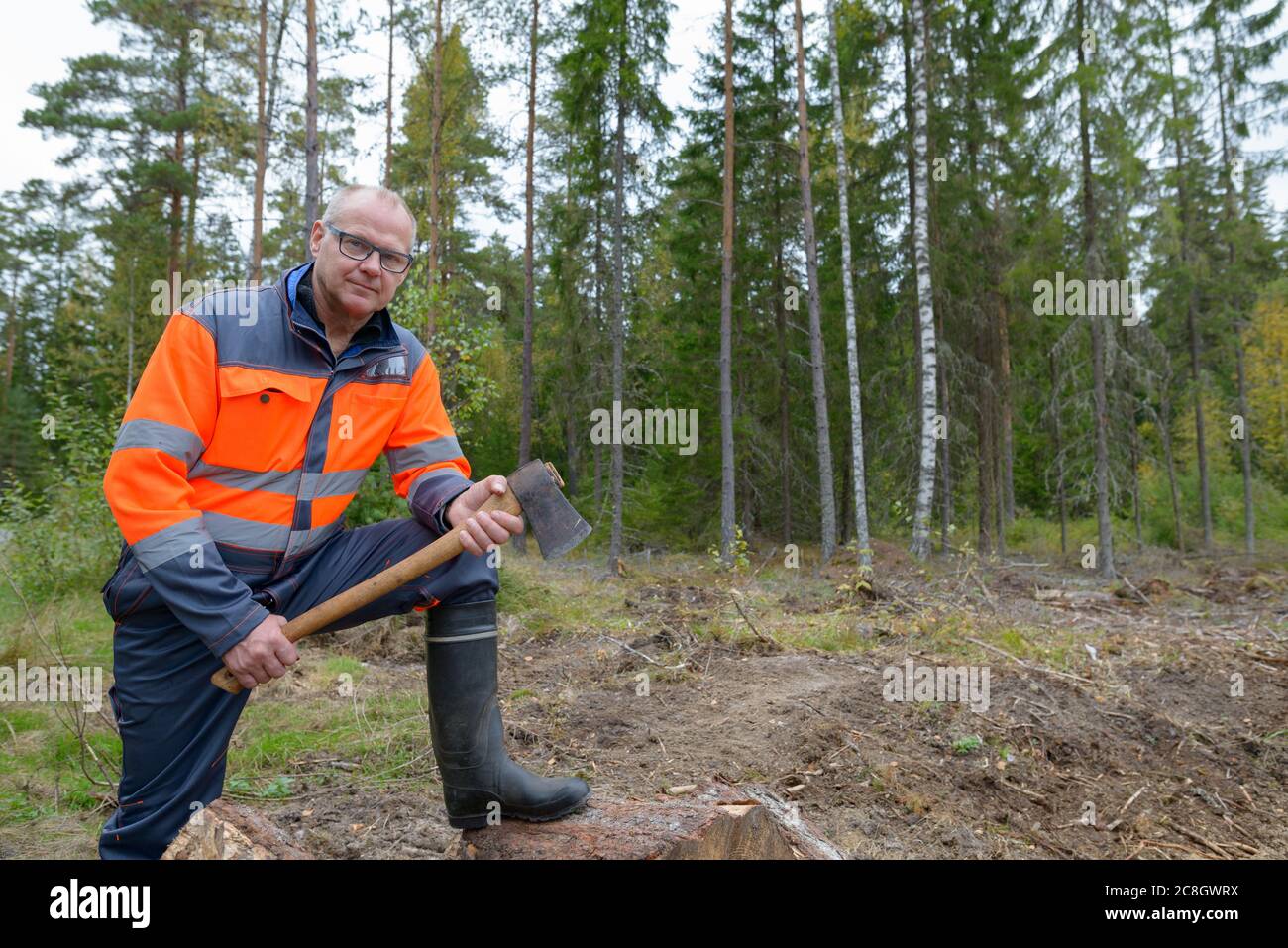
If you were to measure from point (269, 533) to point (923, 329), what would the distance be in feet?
49.4

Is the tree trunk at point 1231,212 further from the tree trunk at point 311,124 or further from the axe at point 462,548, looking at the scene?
the axe at point 462,548

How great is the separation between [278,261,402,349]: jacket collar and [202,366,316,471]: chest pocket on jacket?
225 mm

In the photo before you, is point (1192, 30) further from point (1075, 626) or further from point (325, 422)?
point (325, 422)

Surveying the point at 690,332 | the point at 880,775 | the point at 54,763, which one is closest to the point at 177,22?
the point at 690,332

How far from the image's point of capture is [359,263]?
2688mm

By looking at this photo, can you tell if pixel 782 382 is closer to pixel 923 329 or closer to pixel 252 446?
pixel 923 329

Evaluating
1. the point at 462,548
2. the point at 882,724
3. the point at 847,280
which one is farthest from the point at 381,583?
the point at 847,280

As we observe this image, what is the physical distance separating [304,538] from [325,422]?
0.38 meters

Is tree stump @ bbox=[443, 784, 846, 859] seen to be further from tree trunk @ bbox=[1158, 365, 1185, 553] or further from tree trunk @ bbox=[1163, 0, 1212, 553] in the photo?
tree trunk @ bbox=[1158, 365, 1185, 553]

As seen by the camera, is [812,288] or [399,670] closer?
[399,670]

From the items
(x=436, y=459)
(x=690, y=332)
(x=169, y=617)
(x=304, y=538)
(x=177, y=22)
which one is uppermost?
(x=177, y=22)

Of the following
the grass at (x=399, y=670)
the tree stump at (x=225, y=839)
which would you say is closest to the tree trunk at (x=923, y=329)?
the grass at (x=399, y=670)

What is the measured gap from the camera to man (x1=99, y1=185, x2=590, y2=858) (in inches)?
92.3

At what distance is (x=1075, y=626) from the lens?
31.7ft
